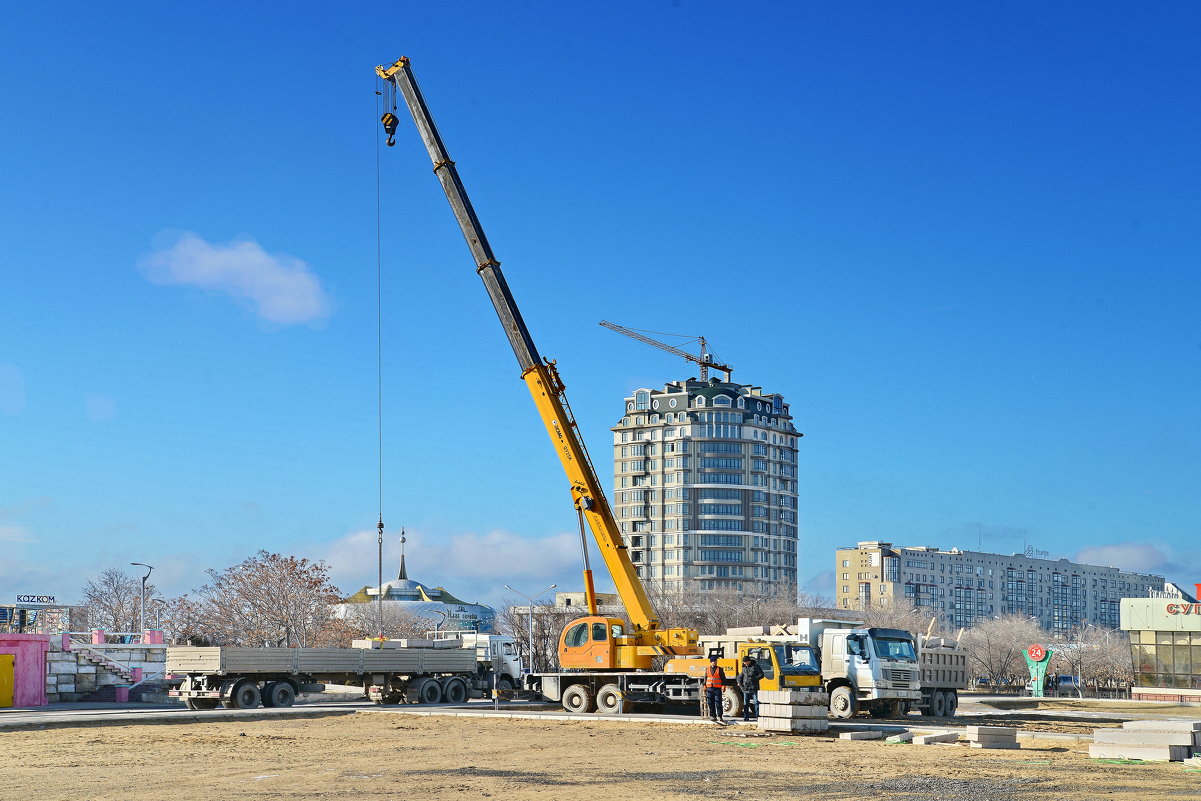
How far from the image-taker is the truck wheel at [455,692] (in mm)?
45875

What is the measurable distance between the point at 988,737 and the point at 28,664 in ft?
114

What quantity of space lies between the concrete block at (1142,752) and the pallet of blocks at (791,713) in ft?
22.2

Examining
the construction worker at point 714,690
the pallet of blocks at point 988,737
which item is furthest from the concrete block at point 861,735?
the construction worker at point 714,690

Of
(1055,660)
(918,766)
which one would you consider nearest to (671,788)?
(918,766)

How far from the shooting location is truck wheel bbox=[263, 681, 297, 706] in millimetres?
41000

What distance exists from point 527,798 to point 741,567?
175 m

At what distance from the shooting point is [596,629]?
36.3m

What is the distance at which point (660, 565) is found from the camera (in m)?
192

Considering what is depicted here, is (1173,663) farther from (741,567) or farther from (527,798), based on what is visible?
(741,567)

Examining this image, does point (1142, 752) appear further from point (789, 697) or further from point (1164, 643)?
point (1164, 643)

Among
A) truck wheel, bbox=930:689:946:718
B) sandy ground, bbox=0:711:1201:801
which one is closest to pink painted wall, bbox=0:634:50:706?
sandy ground, bbox=0:711:1201:801

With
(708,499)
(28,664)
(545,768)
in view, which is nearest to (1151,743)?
(545,768)

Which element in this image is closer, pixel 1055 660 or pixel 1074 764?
pixel 1074 764

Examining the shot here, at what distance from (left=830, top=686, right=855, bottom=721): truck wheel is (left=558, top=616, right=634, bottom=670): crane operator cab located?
18.0ft
